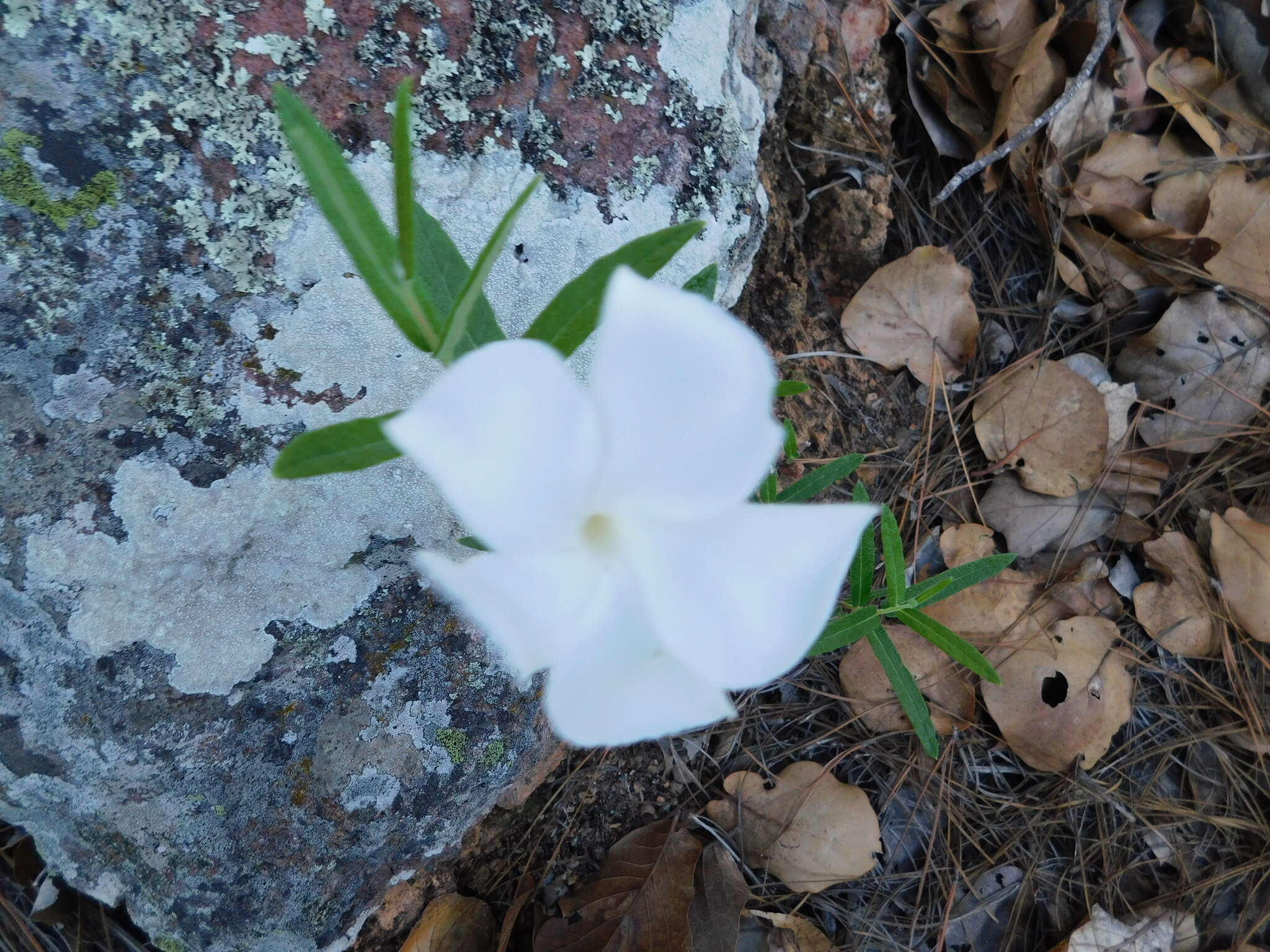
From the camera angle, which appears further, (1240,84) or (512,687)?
(1240,84)

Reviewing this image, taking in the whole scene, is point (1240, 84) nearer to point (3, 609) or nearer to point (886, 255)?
point (886, 255)

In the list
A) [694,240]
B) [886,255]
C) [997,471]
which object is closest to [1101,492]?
[997,471]

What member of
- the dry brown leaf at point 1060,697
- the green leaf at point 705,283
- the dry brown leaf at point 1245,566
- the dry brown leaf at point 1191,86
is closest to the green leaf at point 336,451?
the green leaf at point 705,283

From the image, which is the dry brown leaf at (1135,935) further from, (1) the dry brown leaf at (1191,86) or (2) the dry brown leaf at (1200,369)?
(1) the dry brown leaf at (1191,86)

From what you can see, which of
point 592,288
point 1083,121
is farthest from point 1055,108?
point 592,288

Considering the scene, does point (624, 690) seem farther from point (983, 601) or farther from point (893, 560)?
point (983, 601)
